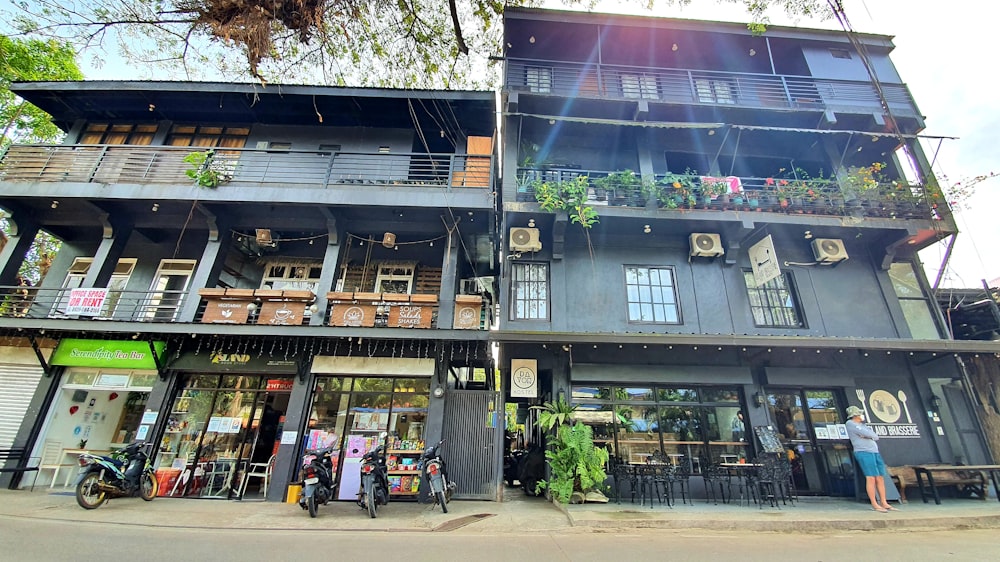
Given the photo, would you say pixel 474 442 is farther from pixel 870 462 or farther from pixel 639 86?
pixel 639 86

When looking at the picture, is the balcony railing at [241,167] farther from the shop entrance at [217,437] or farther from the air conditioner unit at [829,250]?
the air conditioner unit at [829,250]

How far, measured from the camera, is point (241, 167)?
10.0 m

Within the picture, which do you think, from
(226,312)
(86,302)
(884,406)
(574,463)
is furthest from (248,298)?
(884,406)

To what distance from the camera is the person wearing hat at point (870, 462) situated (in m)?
6.98

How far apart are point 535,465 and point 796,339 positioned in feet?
20.6

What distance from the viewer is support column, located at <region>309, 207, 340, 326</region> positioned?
Answer: 872 centimetres

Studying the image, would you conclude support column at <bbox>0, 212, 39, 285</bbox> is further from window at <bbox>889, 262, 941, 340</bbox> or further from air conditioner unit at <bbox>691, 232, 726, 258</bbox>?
window at <bbox>889, 262, 941, 340</bbox>

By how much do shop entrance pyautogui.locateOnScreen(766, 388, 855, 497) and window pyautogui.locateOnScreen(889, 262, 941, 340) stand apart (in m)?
3.15

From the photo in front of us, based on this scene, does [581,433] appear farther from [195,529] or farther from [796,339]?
[195,529]

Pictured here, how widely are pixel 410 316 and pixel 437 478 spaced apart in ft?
11.0

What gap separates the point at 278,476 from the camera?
8.09 m

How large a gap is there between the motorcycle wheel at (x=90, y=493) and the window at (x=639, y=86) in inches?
585

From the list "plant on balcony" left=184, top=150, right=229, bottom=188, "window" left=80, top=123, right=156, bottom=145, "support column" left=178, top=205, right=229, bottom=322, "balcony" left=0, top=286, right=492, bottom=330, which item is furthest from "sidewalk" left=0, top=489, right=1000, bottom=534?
"window" left=80, top=123, right=156, bottom=145

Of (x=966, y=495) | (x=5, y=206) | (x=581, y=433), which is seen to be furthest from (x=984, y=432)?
(x=5, y=206)
